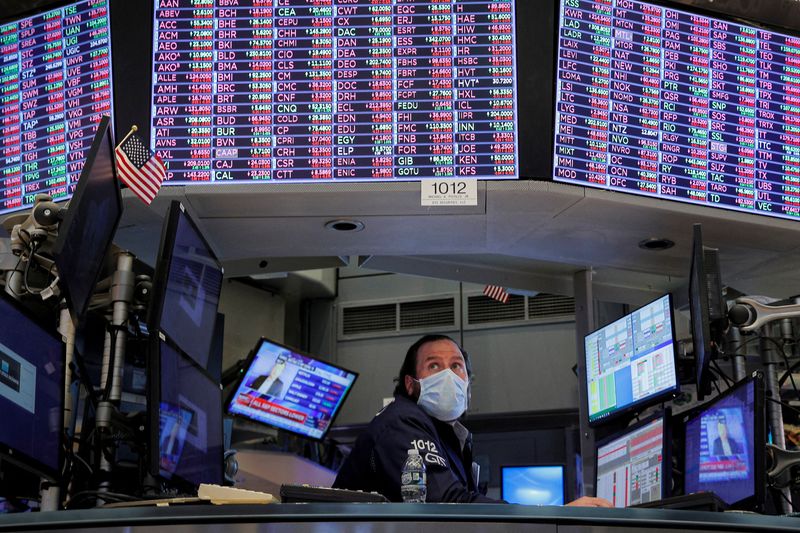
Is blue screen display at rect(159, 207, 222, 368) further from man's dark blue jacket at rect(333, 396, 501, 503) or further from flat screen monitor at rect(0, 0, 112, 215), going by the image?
flat screen monitor at rect(0, 0, 112, 215)

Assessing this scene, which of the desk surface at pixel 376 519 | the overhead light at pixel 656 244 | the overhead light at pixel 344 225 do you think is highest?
the overhead light at pixel 344 225

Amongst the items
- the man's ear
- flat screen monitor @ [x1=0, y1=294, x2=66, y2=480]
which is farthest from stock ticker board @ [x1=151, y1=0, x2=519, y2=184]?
flat screen monitor @ [x1=0, y1=294, x2=66, y2=480]

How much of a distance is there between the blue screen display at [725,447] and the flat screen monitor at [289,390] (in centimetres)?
290

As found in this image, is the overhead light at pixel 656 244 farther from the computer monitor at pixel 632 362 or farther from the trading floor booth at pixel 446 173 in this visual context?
the computer monitor at pixel 632 362

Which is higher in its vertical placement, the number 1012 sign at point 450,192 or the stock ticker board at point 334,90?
the stock ticker board at point 334,90

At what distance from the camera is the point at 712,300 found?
3.26m

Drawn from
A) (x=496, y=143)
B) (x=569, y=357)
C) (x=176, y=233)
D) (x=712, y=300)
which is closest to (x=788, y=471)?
(x=712, y=300)

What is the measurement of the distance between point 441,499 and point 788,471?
975 millimetres

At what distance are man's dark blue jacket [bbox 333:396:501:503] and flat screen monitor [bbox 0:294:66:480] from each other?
99 centimetres

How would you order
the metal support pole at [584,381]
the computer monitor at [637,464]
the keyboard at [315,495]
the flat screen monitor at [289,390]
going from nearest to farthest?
the keyboard at [315,495] → the computer monitor at [637,464] → the metal support pole at [584,381] → the flat screen monitor at [289,390]

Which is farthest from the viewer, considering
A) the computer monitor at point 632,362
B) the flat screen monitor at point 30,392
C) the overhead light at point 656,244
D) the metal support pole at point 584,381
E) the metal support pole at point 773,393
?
the metal support pole at point 584,381

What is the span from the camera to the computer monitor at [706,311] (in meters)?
3.19

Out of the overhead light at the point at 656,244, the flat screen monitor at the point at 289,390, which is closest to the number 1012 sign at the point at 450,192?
the overhead light at the point at 656,244

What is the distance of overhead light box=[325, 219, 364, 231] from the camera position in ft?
12.5
